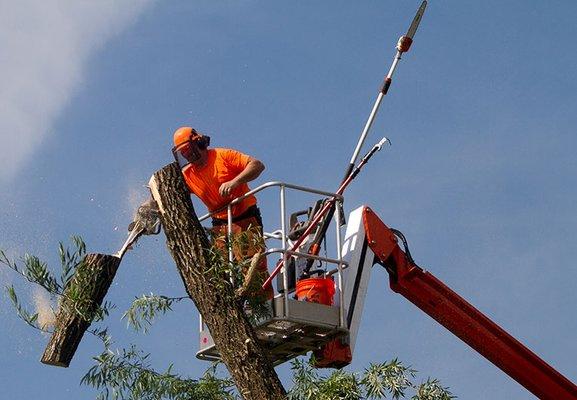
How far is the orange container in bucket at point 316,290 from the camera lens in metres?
11.3

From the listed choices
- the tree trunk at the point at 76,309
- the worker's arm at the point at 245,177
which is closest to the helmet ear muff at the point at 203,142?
the worker's arm at the point at 245,177

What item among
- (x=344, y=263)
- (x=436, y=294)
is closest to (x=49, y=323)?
(x=344, y=263)

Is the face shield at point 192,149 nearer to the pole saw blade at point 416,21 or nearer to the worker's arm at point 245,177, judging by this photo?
the worker's arm at point 245,177

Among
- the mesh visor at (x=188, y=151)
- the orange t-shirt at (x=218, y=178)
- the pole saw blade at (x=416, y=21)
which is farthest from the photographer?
the pole saw blade at (x=416, y=21)

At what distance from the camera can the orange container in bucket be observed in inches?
444

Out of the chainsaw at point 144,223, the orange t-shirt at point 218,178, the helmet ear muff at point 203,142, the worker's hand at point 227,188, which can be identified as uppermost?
the helmet ear muff at point 203,142

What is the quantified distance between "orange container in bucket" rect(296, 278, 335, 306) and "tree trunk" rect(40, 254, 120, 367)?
6.56 ft

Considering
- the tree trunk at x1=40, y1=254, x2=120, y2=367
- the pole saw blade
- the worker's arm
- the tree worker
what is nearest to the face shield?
the tree worker

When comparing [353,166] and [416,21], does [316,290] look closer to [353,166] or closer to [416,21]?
[353,166]

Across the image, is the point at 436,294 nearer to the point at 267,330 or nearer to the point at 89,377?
the point at 267,330

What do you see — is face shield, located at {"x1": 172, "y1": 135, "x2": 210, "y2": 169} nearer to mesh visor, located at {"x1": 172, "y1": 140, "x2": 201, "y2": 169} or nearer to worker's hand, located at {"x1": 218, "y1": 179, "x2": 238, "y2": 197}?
mesh visor, located at {"x1": 172, "y1": 140, "x2": 201, "y2": 169}

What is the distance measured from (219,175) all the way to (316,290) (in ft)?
4.58

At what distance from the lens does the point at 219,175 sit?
38.2 ft

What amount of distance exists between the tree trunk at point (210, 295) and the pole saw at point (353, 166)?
0.90m
